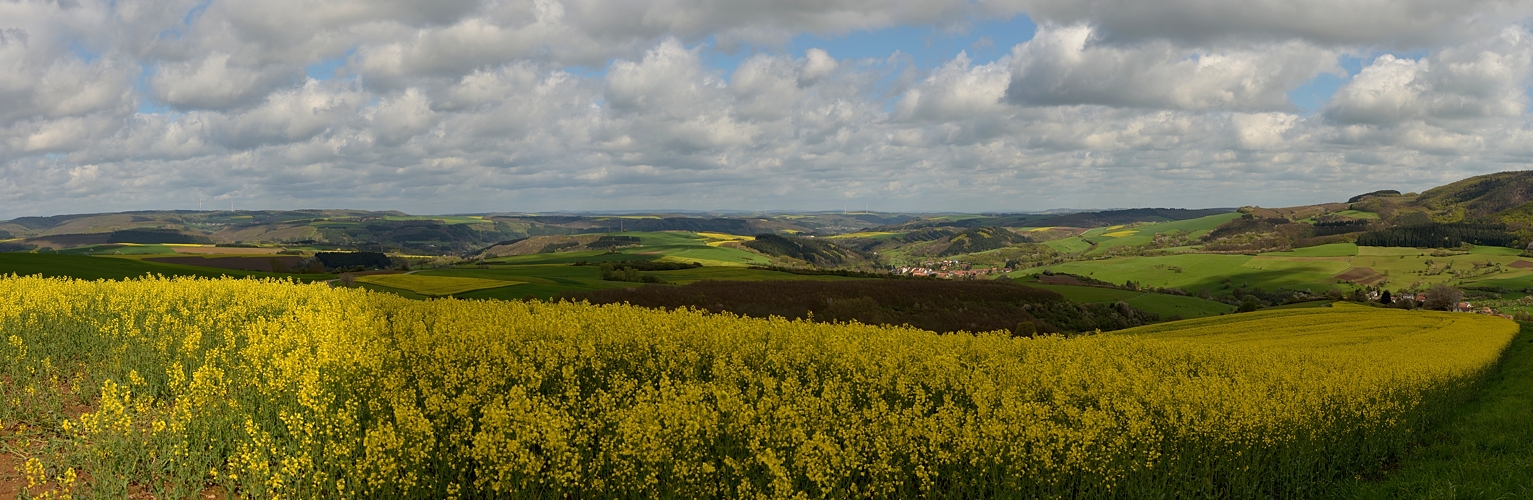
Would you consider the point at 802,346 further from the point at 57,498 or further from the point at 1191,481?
the point at 57,498

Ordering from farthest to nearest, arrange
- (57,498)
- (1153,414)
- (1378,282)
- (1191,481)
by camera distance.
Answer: (1378,282)
(1153,414)
(1191,481)
(57,498)

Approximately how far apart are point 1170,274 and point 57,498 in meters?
181

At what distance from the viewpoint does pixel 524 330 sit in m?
19.0

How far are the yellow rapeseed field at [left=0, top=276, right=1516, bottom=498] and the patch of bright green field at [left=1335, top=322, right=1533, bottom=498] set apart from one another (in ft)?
2.16

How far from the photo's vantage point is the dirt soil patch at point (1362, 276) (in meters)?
149

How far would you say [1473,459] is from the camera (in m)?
15.7

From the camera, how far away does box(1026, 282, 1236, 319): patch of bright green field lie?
254 ft

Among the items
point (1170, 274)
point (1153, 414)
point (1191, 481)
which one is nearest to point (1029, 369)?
point (1153, 414)

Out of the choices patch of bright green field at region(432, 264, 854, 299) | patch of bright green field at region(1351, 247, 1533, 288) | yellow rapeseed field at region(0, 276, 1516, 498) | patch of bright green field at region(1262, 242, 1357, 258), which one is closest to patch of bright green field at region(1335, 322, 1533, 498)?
yellow rapeseed field at region(0, 276, 1516, 498)

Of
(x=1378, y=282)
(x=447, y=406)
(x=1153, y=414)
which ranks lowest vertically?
(x=1378, y=282)

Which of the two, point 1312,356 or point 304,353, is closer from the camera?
point 304,353

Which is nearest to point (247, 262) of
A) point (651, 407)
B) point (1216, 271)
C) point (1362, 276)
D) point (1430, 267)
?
point (651, 407)

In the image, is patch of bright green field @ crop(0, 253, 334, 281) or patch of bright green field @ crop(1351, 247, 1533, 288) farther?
patch of bright green field @ crop(1351, 247, 1533, 288)

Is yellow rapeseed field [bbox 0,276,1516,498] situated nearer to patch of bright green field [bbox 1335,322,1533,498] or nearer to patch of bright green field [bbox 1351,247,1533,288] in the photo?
patch of bright green field [bbox 1335,322,1533,498]
